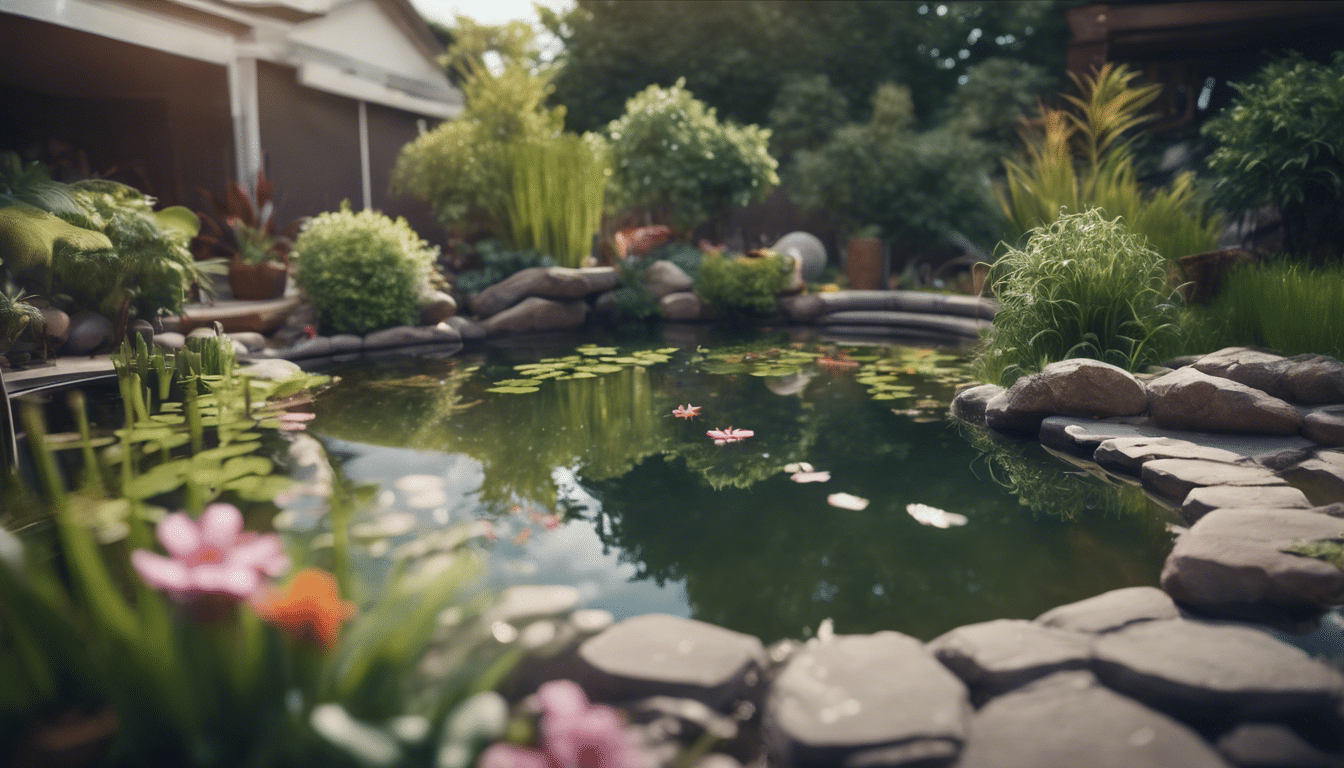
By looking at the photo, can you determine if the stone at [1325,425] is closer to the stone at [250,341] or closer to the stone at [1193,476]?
the stone at [1193,476]

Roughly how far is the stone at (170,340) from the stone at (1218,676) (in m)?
5.53

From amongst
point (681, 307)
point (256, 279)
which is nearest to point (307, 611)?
point (256, 279)

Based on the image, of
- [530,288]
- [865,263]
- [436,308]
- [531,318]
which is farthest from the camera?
[865,263]

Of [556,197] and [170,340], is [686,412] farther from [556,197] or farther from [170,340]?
[556,197]

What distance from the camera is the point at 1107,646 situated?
1.67 meters

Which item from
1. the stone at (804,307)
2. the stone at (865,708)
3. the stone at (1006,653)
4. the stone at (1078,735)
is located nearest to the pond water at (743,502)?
the stone at (1006,653)

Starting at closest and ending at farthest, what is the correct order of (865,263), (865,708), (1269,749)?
(1269,749) → (865,708) → (865,263)

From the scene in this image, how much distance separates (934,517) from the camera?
9.16ft

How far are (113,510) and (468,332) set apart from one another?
5454 mm

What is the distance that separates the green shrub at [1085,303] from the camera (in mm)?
4078

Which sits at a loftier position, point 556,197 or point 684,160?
point 684,160

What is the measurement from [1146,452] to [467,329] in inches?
228

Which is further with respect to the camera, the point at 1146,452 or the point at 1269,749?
the point at 1146,452

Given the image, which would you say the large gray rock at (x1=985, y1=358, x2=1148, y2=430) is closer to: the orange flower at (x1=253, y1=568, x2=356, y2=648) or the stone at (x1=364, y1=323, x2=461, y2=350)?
the orange flower at (x1=253, y1=568, x2=356, y2=648)
